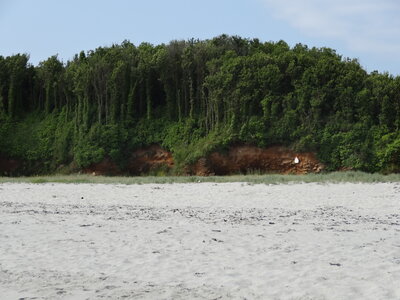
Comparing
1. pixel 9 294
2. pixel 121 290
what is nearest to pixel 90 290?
pixel 121 290

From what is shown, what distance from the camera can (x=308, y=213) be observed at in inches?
495

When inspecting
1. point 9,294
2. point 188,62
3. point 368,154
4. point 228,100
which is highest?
point 188,62

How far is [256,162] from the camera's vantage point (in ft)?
99.7

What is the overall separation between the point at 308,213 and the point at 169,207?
3998 mm

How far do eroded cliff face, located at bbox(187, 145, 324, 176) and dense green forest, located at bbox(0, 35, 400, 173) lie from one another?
490 millimetres

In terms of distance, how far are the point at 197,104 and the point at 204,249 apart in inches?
1055

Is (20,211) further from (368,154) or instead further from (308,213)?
(368,154)

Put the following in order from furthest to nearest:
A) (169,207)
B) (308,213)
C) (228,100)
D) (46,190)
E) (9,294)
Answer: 1. (228,100)
2. (46,190)
3. (169,207)
4. (308,213)
5. (9,294)

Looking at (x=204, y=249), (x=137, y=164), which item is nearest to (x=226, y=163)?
(x=137, y=164)

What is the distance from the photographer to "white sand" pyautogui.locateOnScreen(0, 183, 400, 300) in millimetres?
6027

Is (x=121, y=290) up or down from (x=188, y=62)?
down

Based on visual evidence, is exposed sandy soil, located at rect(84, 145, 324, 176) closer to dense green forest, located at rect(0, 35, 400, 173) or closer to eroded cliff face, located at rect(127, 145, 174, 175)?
eroded cliff face, located at rect(127, 145, 174, 175)

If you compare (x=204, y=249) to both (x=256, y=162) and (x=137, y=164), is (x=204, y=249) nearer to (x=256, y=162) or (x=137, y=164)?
(x=256, y=162)

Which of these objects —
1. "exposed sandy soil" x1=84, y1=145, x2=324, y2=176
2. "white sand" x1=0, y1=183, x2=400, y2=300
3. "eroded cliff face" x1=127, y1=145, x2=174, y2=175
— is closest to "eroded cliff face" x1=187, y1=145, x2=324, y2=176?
"exposed sandy soil" x1=84, y1=145, x2=324, y2=176
